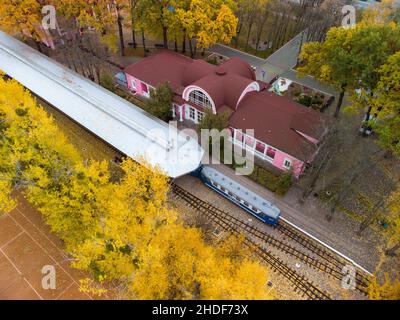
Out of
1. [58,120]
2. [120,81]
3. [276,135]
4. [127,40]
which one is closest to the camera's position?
[276,135]

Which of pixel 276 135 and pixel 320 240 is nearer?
pixel 320 240

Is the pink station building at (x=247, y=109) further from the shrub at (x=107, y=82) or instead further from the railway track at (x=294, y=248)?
the railway track at (x=294, y=248)

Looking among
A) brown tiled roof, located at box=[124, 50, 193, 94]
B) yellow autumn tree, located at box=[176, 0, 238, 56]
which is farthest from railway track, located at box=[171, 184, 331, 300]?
yellow autumn tree, located at box=[176, 0, 238, 56]

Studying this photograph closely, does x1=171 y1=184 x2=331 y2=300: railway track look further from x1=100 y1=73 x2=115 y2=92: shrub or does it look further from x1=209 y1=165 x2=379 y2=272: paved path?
x1=100 y1=73 x2=115 y2=92: shrub

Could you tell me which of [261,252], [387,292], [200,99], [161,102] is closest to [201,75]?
[200,99]

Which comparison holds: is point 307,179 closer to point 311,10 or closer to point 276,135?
point 276,135

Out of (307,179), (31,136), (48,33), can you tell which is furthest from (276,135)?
(48,33)
